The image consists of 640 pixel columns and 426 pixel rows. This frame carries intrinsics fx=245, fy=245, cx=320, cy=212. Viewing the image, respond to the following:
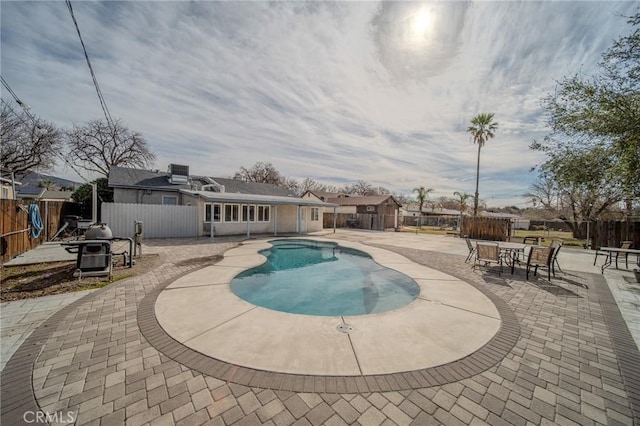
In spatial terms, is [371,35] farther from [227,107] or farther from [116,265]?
[116,265]

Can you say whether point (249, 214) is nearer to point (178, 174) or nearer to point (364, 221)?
point (178, 174)

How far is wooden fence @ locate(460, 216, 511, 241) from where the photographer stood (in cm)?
1697

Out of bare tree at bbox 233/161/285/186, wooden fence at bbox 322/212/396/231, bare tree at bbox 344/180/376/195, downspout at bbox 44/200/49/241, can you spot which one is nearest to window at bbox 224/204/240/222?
downspout at bbox 44/200/49/241

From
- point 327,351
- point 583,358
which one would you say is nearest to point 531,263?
point 583,358

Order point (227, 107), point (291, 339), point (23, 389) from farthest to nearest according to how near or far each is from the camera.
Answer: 1. point (227, 107)
2. point (291, 339)
3. point (23, 389)

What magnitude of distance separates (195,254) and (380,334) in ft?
27.0

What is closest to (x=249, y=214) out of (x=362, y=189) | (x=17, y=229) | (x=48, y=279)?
(x=17, y=229)

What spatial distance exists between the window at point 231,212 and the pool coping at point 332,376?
12.8 metres

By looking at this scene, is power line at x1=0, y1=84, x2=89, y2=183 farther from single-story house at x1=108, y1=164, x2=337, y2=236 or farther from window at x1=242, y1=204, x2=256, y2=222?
window at x1=242, y1=204, x2=256, y2=222

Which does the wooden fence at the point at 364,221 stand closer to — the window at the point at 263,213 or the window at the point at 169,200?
the window at the point at 263,213

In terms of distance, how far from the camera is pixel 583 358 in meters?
3.11

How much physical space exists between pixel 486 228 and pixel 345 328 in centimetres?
1838

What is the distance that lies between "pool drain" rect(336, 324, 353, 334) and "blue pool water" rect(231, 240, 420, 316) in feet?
4.03

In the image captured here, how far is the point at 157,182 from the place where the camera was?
61.9 feet
